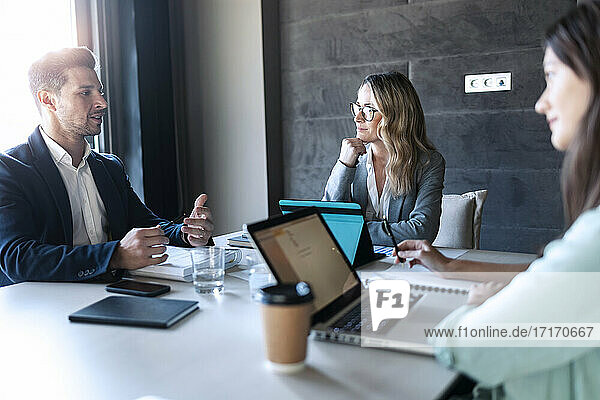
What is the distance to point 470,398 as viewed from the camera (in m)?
0.93

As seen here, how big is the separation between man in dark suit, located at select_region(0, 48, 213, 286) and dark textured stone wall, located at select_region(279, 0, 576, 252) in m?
1.51

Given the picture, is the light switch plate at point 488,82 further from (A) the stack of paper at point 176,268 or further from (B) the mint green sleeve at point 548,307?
(B) the mint green sleeve at point 548,307

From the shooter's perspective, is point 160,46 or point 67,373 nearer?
point 67,373

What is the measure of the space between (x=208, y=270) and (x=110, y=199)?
76 cm

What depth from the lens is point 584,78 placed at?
0.92 metres

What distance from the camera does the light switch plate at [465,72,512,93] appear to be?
9.20 ft

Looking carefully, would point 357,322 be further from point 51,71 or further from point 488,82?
point 488,82

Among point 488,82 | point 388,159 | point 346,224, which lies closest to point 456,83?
point 488,82

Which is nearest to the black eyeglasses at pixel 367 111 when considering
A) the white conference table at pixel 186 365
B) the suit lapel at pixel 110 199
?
the suit lapel at pixel 110 199

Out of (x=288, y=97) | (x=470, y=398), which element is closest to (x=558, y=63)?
(x=470, y=398)

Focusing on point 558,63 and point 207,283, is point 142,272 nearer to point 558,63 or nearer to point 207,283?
point 207,283

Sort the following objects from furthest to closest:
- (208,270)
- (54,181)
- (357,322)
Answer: (54,181) → (208,270) → (357,322)

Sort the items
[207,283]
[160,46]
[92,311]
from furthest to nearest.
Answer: [160,46], [207,283], [92,311]

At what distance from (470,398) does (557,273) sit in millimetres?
270
